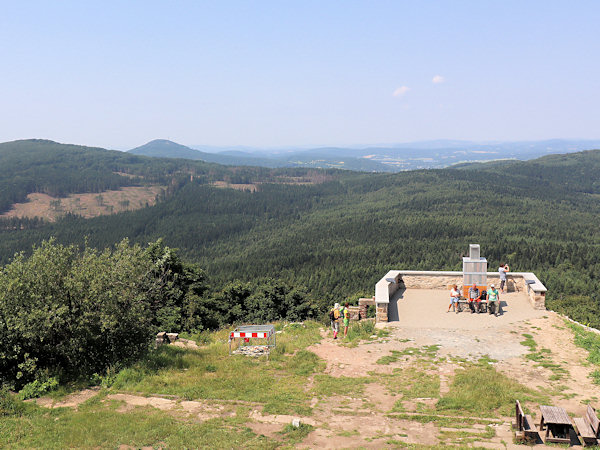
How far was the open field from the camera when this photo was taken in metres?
9.57

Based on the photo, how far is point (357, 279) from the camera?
9419 centimetres

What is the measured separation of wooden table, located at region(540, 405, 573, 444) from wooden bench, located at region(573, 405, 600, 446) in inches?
8.4

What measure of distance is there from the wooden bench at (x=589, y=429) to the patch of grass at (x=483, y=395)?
155cm

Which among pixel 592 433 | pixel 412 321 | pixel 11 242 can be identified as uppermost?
pixel 592 433

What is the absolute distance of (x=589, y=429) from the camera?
8797 mm

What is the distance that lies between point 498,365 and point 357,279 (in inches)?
3198

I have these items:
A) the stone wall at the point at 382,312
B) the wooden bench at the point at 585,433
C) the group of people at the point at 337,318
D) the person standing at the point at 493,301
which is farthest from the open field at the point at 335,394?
the person standing at the point at 493,301

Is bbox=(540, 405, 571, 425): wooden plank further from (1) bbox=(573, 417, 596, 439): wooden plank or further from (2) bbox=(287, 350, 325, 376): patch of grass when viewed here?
(2) bbox=(287, 350, 325, 376): patch of grass

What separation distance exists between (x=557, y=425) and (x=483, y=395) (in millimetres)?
2287

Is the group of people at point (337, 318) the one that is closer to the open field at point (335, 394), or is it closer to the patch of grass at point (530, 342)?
the open field at point (335, 394)

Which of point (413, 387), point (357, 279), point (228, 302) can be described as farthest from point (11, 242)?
point (413, 387)

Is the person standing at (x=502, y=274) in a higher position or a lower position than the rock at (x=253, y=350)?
higher

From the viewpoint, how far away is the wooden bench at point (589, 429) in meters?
8.62

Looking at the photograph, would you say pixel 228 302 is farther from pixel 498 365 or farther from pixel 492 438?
pixel 492 438
